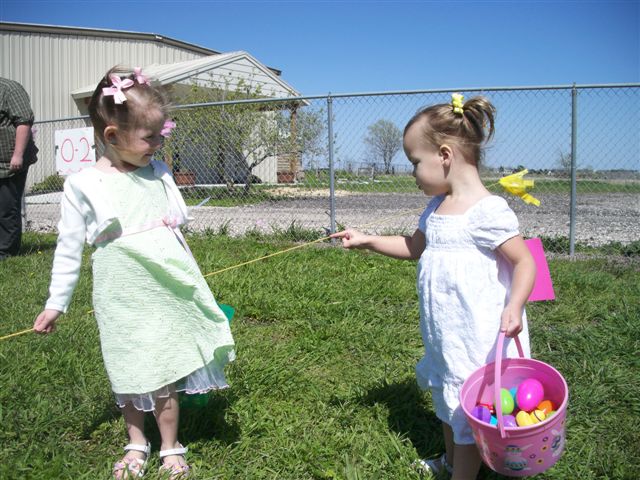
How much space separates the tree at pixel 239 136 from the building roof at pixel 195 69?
3.58m

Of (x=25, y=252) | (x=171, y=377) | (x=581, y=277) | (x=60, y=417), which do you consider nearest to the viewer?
(x=171, y=377)

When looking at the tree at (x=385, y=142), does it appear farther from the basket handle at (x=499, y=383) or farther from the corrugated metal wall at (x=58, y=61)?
the corrugated metal wall at (x=58, y=61)

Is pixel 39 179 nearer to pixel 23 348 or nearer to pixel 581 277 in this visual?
pixel 23 348

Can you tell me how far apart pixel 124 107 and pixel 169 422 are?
1140 mm

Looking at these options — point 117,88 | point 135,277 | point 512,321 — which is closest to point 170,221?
point 135,277

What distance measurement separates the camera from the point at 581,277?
14.7 feet

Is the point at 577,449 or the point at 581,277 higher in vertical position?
the point at 581,277

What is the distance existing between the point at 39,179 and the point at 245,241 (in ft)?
37.6

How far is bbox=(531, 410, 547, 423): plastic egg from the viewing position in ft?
5.55

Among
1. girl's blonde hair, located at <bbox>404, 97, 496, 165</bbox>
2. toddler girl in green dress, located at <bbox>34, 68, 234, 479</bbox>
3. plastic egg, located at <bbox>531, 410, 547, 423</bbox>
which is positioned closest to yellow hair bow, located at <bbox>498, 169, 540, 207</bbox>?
girl's blonde hair, located at <bbox>404, 97, 496, 165</bbox>

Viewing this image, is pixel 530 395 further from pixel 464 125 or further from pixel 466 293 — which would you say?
pixel 464 125

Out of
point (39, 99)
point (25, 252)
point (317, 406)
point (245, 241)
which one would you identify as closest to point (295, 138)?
point (245, 241)

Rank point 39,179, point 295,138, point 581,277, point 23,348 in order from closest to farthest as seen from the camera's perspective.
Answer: point 23,348 → point 581,277 → point 295,138 → point 39,179

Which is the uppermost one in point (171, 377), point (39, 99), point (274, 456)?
point (39, 99)
